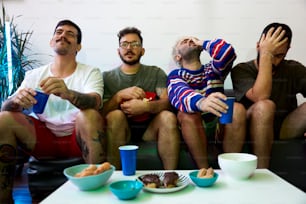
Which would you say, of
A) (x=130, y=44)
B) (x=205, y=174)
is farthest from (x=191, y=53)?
(x=205, y=174)

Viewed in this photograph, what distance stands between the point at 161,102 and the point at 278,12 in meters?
0.93

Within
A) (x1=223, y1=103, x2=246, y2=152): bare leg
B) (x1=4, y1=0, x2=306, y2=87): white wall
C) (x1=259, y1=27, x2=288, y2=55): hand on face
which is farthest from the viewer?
(x1=4, y1=0, x2=306, y2=87): white wall

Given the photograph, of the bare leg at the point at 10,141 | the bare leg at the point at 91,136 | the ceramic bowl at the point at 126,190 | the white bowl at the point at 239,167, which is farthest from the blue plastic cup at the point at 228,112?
the bare leg at the point at 10,141

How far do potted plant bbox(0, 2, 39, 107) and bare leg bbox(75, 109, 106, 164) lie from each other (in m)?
0.65

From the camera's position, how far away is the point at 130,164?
0.96m

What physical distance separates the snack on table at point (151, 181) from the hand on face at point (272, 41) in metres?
0.82

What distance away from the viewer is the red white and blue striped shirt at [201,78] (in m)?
1.25

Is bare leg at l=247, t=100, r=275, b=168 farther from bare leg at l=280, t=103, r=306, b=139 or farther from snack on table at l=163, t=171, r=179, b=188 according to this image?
snack on table at l=163, t=171, r=179, b=188

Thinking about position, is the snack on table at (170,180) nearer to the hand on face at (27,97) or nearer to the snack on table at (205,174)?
the snack on table at (205,174)

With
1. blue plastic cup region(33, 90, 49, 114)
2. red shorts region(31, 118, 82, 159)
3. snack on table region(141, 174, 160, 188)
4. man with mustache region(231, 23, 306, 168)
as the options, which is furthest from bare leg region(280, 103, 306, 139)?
blue plastic cup region(33, 90, 49, 114)

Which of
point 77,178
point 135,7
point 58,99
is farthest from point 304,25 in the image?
point 77,178

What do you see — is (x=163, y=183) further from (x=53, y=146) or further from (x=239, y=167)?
(x=53, y=146)

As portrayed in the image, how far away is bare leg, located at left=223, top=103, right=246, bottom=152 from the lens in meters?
1.25

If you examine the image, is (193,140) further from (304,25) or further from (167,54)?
(304,25)
